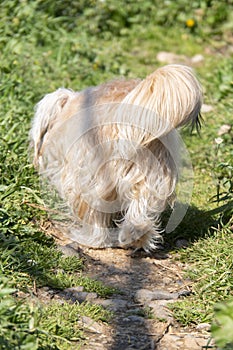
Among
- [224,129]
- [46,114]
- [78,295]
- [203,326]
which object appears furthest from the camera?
[224,129]

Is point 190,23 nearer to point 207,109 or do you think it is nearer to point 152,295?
point 207,109

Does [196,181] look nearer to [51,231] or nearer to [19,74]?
[51,231]

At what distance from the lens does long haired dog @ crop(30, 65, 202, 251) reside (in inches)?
168

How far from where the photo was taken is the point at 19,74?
6.57m

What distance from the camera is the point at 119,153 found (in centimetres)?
442

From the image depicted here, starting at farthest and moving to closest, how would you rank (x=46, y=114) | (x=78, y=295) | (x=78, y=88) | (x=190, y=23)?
(x=190, y=23) < (x=78, y=88) < (x=46, y=114) < (x=78, y=295)

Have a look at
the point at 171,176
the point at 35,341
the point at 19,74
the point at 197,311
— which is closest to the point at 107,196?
the point at 171,176

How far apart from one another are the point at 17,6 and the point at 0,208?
145 inches

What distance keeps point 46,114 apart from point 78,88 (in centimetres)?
191

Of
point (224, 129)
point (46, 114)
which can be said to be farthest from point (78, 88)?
point (46, 114)

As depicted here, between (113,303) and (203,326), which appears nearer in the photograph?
(203,326)

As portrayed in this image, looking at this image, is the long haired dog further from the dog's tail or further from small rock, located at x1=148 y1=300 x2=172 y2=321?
small rock, located at x1=148 y1=300 x2=172 y2=321

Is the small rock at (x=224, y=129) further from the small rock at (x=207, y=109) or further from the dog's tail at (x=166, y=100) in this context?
the dog's tail at (x=166, y=100)

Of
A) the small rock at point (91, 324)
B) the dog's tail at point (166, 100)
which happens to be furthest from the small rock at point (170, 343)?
the dog's tail at point (166, 100)
